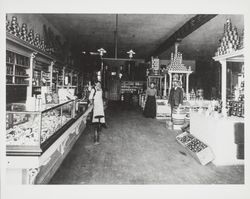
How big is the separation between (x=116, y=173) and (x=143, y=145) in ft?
5.58

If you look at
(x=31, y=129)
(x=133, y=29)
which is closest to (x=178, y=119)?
(x=133, y=29)

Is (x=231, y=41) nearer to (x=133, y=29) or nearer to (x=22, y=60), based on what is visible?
(x=22, y=60)

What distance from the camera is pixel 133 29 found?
8.65 m

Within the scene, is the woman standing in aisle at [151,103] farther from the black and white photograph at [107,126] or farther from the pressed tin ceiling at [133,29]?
the pressed tin ceiling at [133,29]

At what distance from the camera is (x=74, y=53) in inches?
472

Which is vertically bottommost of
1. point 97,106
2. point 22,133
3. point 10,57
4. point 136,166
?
point 136,166

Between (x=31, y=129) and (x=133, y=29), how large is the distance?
21.7ft

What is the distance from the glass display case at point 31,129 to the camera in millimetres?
2463

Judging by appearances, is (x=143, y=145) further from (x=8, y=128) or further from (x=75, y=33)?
(x=75, y=33)

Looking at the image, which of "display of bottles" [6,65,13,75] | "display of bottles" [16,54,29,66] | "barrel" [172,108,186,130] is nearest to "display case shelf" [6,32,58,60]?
"display of bottles" [16,54,29,66]

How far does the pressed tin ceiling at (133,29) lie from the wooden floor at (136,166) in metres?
3.84

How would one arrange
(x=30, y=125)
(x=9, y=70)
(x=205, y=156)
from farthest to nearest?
(x=9, y=70) < (x=205, y=156) < (x=30, y=125)

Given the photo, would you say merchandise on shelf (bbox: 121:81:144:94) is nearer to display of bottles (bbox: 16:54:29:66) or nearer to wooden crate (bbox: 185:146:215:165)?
display of bottles (bbox: 16:54:29:66)
